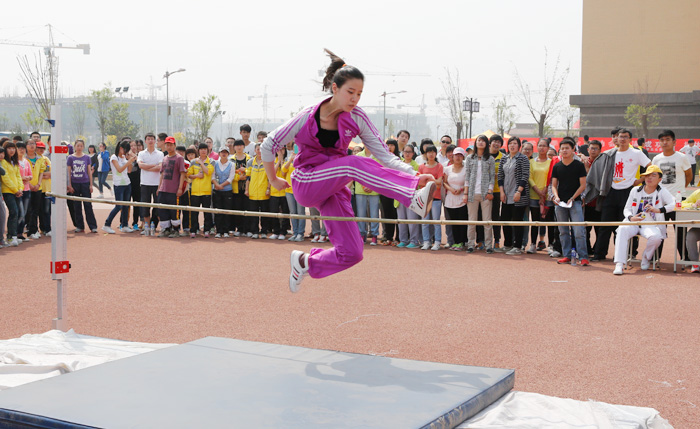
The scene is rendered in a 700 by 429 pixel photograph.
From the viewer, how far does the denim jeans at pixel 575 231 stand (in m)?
8.73

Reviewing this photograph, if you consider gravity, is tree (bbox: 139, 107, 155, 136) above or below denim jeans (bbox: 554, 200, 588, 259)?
above

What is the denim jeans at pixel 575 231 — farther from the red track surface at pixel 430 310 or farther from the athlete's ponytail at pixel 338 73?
the athlete's ponytail at pixel 338 73

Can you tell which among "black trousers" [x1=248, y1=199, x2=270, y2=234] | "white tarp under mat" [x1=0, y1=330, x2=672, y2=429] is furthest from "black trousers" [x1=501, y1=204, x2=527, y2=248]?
"white tarp under mat" [x1=0, y1=330, x2=672, y2=429]

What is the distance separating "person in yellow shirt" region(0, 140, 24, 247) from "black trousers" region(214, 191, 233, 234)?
9.85 feet

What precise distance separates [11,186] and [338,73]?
7.67 m

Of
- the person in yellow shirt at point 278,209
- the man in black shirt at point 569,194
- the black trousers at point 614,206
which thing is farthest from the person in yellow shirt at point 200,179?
the black trousers at point 614,206

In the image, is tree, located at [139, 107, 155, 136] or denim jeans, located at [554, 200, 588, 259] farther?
tree, located at [139, 107, 155, 136]

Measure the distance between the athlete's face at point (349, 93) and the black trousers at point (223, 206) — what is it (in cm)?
767

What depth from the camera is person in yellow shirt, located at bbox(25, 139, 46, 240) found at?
10.7 meters

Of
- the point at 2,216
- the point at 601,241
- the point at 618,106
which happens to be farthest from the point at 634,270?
the point at 618,106

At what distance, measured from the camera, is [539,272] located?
27.0 ft

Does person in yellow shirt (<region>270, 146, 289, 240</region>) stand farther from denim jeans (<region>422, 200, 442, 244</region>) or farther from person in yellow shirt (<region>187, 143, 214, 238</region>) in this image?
denim jeans (<region>422, 200, 442, 244</region>)

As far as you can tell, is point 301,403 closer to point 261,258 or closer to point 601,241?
point 261,258

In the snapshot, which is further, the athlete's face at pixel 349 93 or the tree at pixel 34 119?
the tree at pixel 34 119
